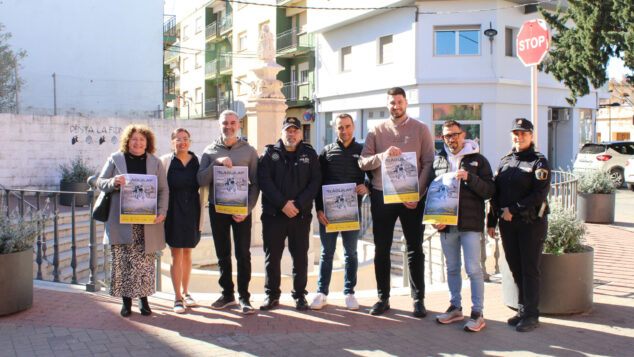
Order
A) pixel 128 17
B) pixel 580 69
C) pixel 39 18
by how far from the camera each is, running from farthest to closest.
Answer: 1. pixel 128 17
2. pixel 39 18
3. pixel 580 69

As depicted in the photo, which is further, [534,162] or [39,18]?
[39,18]

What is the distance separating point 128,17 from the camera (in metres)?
27.1

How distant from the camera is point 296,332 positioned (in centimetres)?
520

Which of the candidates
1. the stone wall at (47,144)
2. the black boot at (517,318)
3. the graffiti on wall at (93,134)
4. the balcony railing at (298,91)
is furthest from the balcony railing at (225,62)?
the black boot at (517,318)

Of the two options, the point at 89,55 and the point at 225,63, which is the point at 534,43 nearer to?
the point at 89,55

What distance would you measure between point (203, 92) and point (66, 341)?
42.2 meters

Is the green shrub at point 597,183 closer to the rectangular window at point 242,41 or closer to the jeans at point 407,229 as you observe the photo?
the jeans at point 407,229

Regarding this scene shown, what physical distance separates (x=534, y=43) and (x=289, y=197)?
4.36 m

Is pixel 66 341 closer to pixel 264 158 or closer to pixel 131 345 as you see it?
pixel 131 345

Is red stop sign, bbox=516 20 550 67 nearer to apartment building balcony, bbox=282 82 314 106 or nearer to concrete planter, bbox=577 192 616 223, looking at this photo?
concrete planter, bbox=577 192 616 223

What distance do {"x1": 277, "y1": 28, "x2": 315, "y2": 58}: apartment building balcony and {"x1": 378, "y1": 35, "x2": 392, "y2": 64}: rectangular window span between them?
6744 mm

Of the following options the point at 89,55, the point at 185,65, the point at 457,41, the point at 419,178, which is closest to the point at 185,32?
the point at 185,65

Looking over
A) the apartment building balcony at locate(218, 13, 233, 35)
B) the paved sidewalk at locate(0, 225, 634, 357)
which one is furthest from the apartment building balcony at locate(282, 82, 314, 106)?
the paved sidewalk at locate(0, 225, 634, 357)

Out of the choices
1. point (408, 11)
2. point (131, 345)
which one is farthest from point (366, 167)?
point (408, 11)
